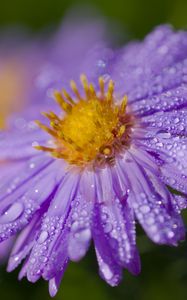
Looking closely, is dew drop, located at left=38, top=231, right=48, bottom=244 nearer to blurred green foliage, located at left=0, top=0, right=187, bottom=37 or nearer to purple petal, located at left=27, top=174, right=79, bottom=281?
purple petal, located at left=27, top=174, right=79, bottom=281

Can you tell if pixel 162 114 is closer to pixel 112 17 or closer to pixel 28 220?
pixel 28 220

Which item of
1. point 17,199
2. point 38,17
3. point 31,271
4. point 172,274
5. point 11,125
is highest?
point 38,17

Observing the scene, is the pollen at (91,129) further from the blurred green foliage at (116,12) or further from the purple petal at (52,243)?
the blurred green foliage at (116,12)

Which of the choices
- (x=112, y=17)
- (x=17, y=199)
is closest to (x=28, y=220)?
(x=17, y=199)

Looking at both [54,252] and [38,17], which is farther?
[38,17]

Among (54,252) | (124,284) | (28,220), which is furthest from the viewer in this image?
(124,284)

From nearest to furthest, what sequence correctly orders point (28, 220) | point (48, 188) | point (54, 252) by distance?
point (54, 252), point (28, 220), point (48, 188)

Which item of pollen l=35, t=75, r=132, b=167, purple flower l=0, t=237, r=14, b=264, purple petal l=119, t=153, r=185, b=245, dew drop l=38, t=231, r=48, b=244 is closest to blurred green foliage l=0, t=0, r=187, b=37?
pollen l=35, t=75, r=132, b=167

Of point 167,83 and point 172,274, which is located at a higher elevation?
point 167,83
